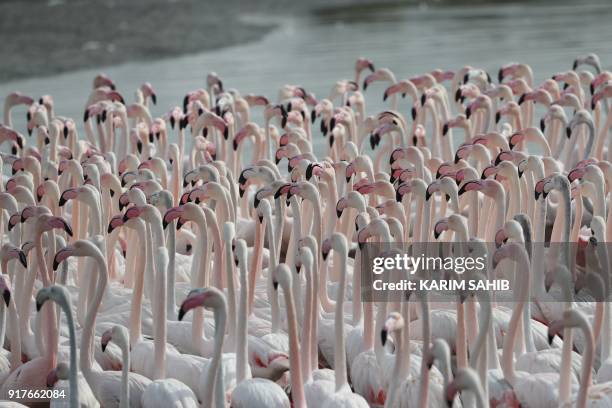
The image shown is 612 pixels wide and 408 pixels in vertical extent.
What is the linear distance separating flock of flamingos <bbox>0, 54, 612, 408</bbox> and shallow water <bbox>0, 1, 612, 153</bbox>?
7672mm

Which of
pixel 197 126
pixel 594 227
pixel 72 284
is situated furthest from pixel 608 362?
pixel 197 126

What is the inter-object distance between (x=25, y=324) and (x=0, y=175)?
2414 mm

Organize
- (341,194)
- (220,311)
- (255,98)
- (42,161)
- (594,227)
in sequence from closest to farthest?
(220,311)
(594,227)
(341,194)
(42,161)
(255,98)

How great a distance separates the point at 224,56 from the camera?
23.5 meters

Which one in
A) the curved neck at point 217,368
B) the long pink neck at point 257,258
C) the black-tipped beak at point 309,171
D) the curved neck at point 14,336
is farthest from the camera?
the black-tipped beak at point 309,171

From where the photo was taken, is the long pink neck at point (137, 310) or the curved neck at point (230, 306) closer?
the curved neck at point (230, 306)

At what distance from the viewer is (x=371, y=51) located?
22.6 metres

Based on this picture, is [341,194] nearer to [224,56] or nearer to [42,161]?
[42,161]

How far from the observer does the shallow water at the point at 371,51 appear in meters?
19.7

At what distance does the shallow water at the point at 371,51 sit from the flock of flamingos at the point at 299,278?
302 inches

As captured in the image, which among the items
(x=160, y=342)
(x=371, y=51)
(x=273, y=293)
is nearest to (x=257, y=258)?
(x=273, y=293)

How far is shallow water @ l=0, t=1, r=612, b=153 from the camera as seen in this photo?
19.7 metres

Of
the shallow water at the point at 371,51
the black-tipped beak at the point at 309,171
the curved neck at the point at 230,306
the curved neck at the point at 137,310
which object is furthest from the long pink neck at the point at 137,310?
the shallow water at the point at 371,51

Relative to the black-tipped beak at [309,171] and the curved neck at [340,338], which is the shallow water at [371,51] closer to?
the black-tipped beak at [309,171]
